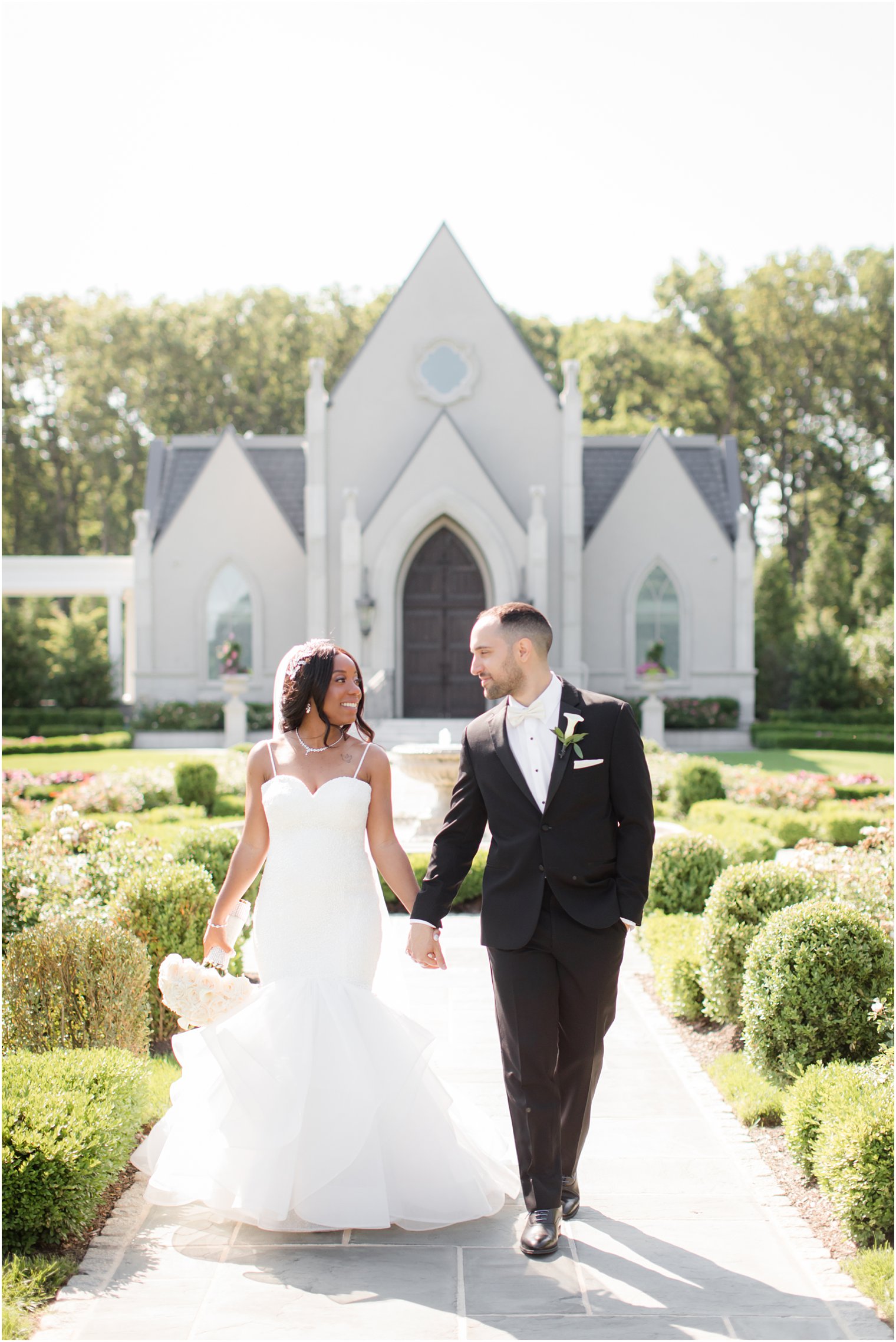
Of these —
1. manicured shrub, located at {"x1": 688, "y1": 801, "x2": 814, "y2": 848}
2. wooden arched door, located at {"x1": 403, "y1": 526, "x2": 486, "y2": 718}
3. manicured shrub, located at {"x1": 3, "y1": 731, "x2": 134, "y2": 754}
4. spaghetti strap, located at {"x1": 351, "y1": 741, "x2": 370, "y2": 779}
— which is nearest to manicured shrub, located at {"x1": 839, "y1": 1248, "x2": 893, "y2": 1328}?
spaghetti strap, located at {"x1": 351, "y1": 741, "x2": 370, "y2": 779}

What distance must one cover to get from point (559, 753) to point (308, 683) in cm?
94

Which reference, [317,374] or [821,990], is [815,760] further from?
[821,990]

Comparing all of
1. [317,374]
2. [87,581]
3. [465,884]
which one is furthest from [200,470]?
[465,884]

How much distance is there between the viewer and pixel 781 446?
43531 mm

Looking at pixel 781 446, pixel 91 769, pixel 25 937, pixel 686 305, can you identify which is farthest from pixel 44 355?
pixel 25 937

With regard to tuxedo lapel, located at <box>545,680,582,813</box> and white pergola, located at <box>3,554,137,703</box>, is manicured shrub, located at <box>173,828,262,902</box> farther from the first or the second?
white pergola, located at <box>3,554,137,703</box>

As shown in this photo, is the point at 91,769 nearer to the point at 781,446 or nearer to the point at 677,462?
the point at 677,462

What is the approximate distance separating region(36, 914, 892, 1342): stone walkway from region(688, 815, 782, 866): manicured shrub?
463cm

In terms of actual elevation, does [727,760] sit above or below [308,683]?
below

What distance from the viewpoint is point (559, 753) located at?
4.04m

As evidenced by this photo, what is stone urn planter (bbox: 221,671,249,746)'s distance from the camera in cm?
2222

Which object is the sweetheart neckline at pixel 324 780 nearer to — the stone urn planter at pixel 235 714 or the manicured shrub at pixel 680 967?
the manicured shrub at pixel 680 967

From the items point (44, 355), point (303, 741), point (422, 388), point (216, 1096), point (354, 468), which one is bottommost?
point (216, 1096)

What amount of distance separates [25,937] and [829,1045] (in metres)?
3.54
